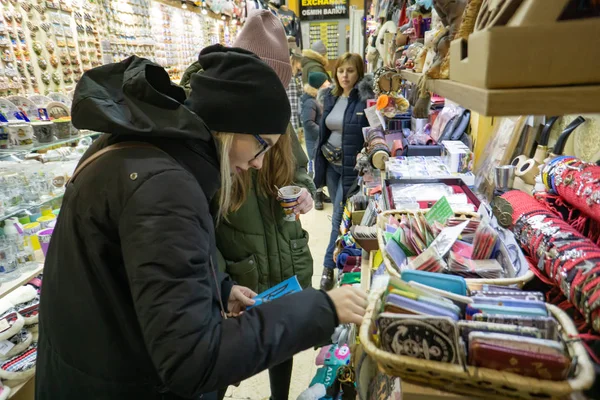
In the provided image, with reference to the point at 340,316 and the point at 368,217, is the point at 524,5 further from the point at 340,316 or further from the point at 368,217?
the point at 368,217

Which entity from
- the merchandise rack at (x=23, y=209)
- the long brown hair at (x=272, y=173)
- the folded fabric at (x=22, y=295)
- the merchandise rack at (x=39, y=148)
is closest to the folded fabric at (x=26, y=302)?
the folded fabric at (x=22, y=295)

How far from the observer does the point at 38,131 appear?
2277 millimetres

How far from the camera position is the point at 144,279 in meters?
0.72

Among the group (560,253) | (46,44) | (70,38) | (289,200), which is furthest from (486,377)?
(70,38)

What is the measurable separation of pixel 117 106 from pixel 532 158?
1363 mm

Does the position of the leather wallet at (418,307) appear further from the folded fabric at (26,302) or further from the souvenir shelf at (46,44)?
the souvenir shelf at (46,44)

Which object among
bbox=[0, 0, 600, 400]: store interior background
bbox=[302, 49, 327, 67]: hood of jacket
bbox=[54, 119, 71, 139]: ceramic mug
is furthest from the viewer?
bbox=[302, 49, 327, 67]: hood of jacket

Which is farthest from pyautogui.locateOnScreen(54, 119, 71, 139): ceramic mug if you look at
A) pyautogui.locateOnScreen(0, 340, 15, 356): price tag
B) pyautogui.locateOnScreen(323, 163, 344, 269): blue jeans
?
pyautogui.locateOnScreen(323, 163, 344, 269): blue jeans

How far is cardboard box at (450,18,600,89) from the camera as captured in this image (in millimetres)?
473

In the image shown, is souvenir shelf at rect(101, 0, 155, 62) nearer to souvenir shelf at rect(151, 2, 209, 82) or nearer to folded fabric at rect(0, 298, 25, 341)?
→ souvenir shelf at rect(151, 2, 209, 82)

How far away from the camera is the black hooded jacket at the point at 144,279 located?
0.72 meters

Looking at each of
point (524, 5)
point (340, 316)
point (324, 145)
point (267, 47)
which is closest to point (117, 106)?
point (340, 316)

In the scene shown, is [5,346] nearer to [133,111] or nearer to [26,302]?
[26,302]

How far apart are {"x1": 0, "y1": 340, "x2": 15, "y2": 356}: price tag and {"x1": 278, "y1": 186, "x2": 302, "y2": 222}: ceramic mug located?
1421 millimetres
